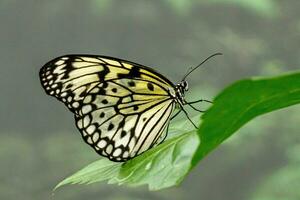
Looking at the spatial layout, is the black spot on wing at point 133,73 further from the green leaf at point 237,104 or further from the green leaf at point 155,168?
the green leaf at point 237,104

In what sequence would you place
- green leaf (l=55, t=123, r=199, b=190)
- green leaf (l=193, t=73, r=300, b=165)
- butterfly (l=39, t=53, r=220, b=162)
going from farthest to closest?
1. butterfly (l=39, t=53, r=220, b=162)
2. green leaf (l=55, t=123, r=199, b=190)
3. green leaf (l=193, t=73, r=300, b=165)

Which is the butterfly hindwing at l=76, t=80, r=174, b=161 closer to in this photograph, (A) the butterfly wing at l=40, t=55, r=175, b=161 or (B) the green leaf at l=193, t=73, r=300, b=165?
(A) the butterfly wing at l=40, t=55, r=175, b=161

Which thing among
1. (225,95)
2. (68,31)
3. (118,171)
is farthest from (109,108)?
(68,31)

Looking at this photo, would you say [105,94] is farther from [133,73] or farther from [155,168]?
[155,168]

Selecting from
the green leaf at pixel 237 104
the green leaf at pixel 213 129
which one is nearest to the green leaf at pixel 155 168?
the green leaf at pixel 213 129

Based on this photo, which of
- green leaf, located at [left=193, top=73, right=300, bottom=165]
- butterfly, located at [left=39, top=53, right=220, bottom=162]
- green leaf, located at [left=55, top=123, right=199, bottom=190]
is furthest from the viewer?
butterfly, located at [left=39, top=53, right=220, bottom=162]

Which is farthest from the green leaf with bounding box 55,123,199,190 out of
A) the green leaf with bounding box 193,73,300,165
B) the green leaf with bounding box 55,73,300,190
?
the green leaf with bounding box 193,73,300,165

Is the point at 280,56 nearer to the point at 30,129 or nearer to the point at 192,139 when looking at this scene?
the point at 30,129

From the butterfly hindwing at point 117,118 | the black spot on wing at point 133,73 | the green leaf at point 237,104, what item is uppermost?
the black spot on wing at point 133,73

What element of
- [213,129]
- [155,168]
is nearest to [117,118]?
[155,168]
